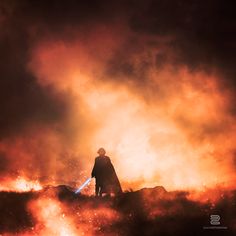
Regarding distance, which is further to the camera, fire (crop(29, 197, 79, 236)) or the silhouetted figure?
the silhouetted figure

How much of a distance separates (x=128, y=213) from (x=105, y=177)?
233cm

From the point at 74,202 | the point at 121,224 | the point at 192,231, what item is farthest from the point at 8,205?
the point at 192,231

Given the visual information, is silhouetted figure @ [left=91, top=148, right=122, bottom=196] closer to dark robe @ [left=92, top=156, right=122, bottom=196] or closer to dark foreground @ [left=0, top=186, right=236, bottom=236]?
dark robe @ [left=92, top=156, right=122, bottom=196]

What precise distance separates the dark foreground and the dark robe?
2.57 ft

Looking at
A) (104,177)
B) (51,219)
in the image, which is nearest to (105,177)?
(104,177)

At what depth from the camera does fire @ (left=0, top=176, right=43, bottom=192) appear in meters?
17.2

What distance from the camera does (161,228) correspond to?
14.4 metres

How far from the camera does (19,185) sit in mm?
18438

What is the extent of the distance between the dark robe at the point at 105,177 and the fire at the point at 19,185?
107 inches

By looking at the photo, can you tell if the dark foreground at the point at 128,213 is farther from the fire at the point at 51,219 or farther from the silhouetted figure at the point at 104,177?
the silhouetted figure at the point at 104,177

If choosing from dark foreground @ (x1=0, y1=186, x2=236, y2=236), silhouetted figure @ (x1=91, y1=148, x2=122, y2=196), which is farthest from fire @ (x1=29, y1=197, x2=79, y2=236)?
silhouetted figure @ (x1=91, y1=148, x2=122, y2=196)

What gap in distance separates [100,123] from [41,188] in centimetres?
787

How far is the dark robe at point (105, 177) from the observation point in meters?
16.6

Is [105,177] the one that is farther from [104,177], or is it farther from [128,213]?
[128,213]
